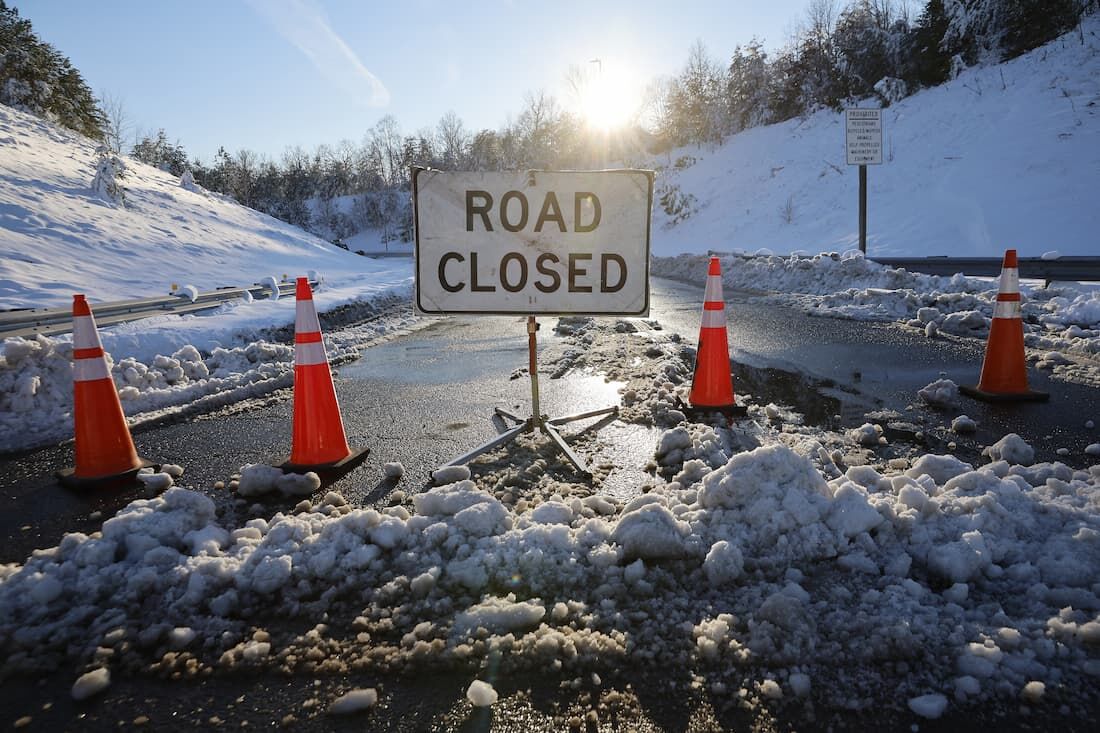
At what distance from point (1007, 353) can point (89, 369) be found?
6436 mm

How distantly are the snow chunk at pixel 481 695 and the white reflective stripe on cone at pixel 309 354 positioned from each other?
98.2 inches

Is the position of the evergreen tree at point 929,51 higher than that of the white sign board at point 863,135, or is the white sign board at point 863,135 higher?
the evergreen tree at point 929,51

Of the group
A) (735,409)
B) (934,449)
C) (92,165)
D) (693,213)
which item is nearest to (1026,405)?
(934,449)

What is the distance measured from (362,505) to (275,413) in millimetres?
2184

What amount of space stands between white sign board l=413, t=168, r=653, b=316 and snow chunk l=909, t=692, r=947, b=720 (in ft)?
8.78

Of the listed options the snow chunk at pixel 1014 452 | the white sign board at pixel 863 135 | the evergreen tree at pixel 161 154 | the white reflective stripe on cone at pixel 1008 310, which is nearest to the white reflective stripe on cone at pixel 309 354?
the snow chunk at pixel 1014 452

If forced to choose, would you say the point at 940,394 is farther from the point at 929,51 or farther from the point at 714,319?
the point at 929,51

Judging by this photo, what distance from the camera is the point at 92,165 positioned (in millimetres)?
25797

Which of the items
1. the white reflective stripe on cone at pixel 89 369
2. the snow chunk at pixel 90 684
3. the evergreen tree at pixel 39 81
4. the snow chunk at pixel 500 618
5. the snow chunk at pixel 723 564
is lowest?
the snow chunk at pixel 90 684

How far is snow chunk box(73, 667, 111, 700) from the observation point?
5.59ft

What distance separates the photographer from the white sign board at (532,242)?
147 inches

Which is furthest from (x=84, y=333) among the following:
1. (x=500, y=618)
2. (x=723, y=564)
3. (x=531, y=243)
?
(x=723, y=564)

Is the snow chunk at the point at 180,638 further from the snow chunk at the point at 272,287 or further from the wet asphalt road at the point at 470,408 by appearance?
the snow chunk at the point at 272,287

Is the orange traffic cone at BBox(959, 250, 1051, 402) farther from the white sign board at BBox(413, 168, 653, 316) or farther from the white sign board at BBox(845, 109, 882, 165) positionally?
the white sign board at BBox(845, 109, 882, 165)
